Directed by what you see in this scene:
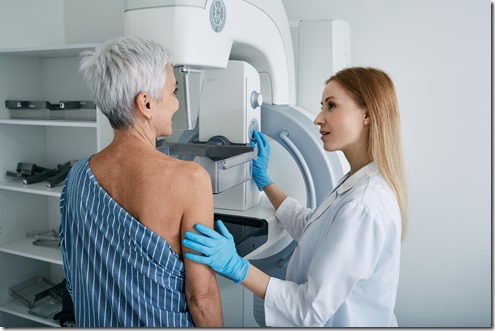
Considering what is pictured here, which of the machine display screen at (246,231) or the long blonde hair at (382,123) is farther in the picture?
the machine display screen at (246,231)

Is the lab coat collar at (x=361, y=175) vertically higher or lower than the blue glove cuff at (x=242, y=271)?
higher

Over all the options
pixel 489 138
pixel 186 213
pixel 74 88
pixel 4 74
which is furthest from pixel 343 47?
pixel 4 74

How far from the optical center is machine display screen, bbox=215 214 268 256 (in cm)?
124

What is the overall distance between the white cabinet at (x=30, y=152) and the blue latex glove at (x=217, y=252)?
1568mm

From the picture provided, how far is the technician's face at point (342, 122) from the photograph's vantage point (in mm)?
1172

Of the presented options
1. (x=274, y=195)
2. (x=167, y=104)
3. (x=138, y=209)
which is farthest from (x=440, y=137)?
(x=138, y=209)

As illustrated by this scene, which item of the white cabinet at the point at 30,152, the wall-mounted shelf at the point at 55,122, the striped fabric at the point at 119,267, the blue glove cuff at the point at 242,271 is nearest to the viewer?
the striped fabric at the point at 119,267

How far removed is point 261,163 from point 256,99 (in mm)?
234

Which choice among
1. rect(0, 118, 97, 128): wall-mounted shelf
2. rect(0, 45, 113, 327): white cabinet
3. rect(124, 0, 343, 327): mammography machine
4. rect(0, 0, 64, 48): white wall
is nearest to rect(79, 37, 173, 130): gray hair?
rect(124, 0, 343, 327): mammography machine

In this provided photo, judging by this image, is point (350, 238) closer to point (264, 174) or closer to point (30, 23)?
point (264, 174)

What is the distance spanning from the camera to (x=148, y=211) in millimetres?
938

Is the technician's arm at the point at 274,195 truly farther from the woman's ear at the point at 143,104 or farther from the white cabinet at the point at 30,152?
the white cabinet at the point at 30,152

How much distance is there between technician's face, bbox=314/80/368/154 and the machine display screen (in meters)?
0.34

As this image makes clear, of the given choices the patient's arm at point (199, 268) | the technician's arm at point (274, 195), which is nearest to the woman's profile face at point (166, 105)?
the patient's arm at point (199, 268)
